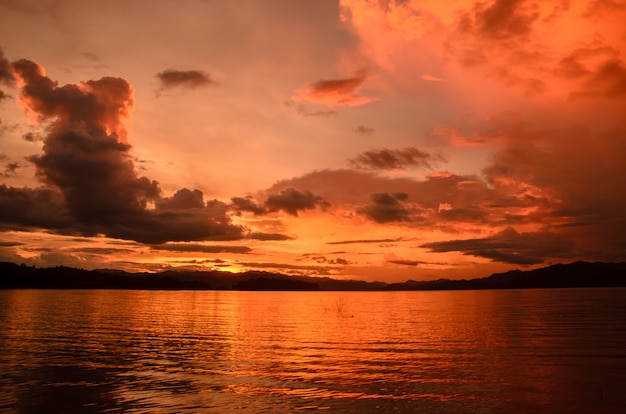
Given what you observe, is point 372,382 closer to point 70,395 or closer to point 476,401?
point 476,401

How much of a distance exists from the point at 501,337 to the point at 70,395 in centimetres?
5669

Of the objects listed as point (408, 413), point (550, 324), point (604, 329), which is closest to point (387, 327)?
point (550, 324)

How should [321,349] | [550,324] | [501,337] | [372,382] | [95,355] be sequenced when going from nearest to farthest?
[372,382]
[95,355]
[321,349]
[501,337]
[550,324]

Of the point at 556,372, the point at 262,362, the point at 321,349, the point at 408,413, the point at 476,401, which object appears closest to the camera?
the point at 408,413

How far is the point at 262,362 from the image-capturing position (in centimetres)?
4759

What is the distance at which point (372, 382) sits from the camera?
124ft

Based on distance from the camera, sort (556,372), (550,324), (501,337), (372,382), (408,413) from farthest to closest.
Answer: (550,324)
(501,337)
(556,372)
(372,382)
(408,413)

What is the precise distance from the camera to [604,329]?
241ft

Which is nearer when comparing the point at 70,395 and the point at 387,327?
the point at 70,395

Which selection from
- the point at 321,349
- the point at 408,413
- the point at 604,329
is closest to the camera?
the point at 408,413

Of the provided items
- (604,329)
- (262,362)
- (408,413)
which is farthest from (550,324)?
(408,413)

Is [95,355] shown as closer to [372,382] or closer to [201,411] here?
[201,411]

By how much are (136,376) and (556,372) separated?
36749mm

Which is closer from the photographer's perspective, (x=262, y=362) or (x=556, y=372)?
(x=556, y=372)
